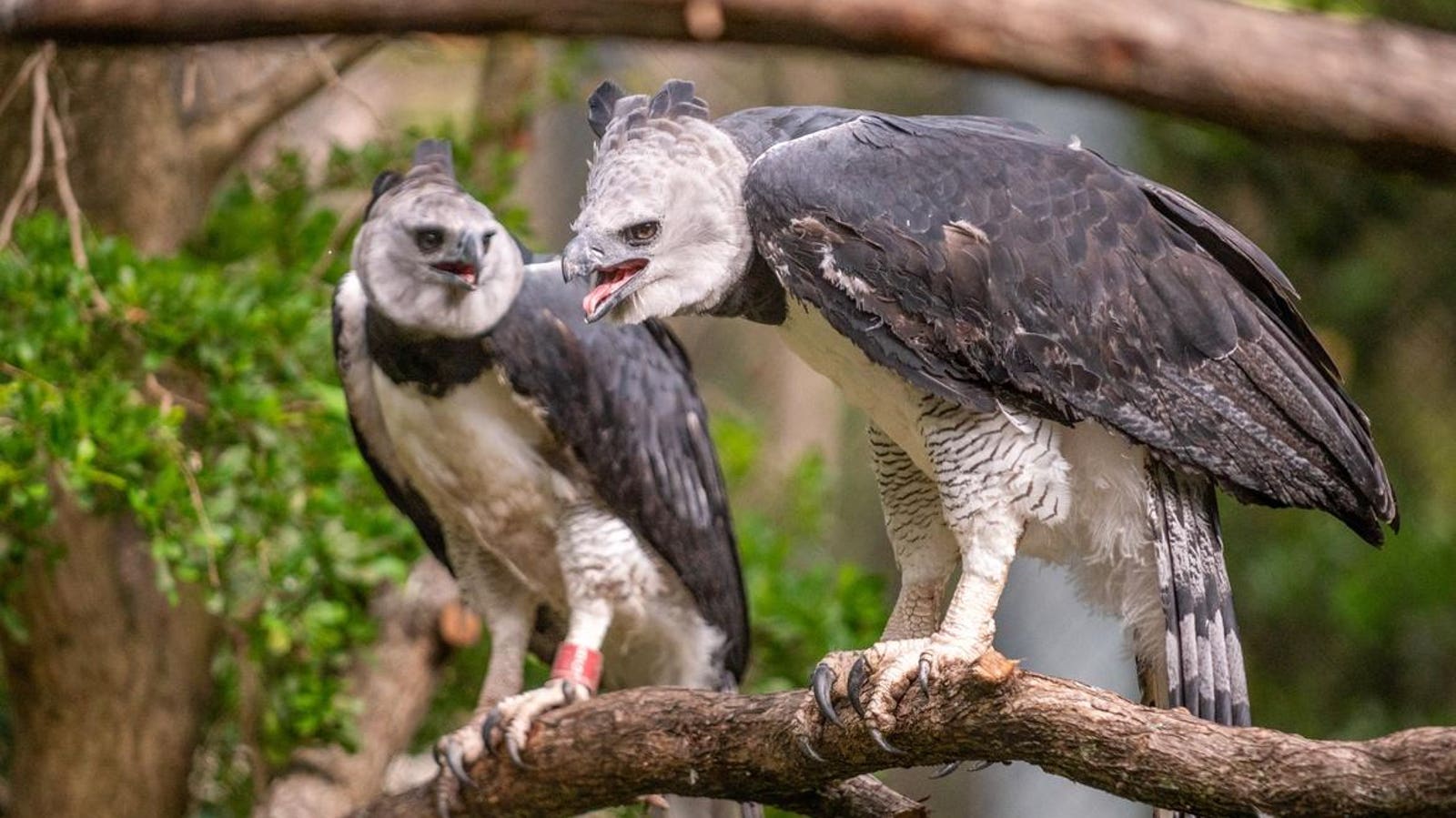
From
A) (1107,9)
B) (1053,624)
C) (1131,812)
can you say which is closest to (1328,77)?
(1107,9)

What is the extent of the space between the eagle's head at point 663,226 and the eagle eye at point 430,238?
0.58 meters

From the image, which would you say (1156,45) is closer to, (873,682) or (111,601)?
(873,682)

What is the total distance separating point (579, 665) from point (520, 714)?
0.92 ft

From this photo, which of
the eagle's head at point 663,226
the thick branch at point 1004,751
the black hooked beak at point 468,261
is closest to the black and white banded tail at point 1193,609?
the thick branch at point 1004,751

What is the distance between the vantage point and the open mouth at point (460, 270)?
10.1 feet

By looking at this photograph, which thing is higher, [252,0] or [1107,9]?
[1107,9]

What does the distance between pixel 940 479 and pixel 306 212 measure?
2357mm

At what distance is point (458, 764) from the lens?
10.4 ft

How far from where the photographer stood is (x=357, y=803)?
12.8 ft

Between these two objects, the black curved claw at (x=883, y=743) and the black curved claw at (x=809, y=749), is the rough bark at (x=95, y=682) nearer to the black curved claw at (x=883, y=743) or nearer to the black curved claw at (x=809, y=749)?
the black curved claw at (x=809, y=749)

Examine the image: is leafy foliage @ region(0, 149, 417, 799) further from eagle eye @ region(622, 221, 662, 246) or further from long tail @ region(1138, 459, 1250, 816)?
long tail @ region(1138, 459, 1250, 816)

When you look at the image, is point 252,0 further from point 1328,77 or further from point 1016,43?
point 1328,77

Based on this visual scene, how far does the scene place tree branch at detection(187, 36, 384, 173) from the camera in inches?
172

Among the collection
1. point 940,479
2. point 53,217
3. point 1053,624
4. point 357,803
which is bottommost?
point 357,803
